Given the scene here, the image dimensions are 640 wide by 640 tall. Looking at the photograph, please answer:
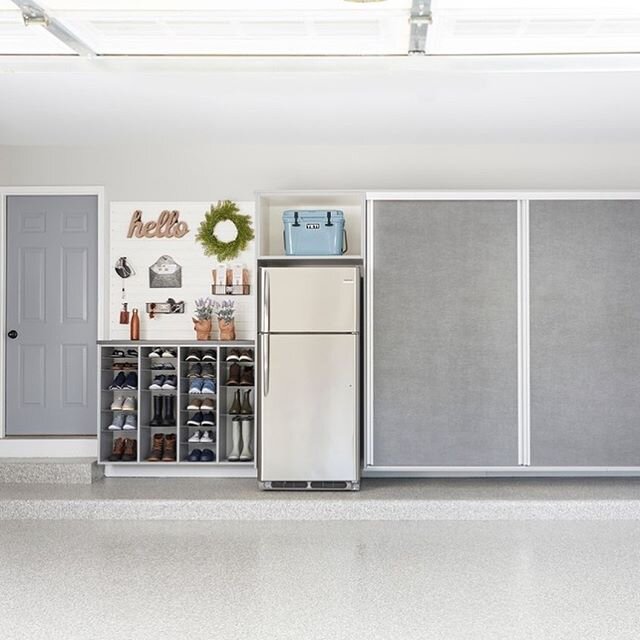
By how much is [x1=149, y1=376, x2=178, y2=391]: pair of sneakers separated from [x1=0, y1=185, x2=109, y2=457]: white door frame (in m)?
0.61

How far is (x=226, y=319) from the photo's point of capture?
23.6 feet

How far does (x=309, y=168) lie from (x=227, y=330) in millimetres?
1433

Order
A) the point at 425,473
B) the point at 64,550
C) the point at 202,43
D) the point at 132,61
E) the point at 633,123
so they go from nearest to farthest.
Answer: the point at 202,43, the point at 132,61, the point at 64,550, the point at 633,123, the point at 425,473

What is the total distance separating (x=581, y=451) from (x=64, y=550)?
11.9 ft

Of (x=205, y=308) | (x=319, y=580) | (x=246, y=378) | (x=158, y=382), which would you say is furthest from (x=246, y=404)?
(x=319, y=580)

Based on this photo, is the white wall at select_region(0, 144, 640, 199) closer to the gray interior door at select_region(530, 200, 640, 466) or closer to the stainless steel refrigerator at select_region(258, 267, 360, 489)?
the gray interior door at select_region(530, 200, 640, 466)

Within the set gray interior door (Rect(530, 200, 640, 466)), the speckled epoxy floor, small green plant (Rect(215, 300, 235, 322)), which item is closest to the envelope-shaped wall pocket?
small green plant (Rect(215, 300, 235, 322))

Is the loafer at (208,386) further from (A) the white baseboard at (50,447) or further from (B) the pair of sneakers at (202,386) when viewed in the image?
(A) the white baseboard at (50,447)

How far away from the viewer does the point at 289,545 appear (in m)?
5.52

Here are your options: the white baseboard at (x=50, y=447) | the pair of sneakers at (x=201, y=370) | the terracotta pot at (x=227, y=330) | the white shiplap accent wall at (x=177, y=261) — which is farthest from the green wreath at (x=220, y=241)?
the white baseboard at (x=50, y=447)

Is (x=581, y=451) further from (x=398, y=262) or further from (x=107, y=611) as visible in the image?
(x=107, y=611)

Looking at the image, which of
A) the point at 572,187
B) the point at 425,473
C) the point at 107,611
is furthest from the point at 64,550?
the point at 572,187

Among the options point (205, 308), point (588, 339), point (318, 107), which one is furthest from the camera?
point (205, 308)

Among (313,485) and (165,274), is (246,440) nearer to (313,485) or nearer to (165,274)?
(313,485)
